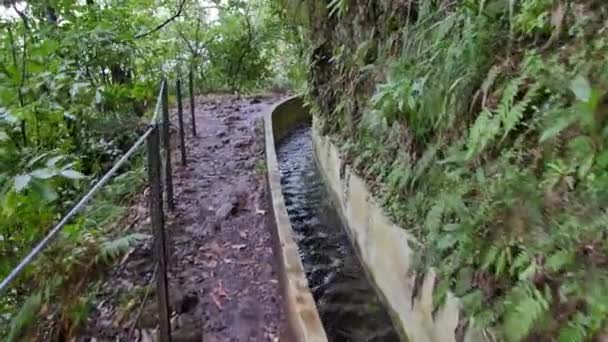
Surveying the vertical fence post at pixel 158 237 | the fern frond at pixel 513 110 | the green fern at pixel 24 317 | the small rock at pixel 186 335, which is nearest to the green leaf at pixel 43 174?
the green fern at pixel 24 317

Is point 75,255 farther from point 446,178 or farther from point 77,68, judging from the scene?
point 77,68

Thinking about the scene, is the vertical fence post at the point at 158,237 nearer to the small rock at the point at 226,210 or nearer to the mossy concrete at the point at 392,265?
the mossy concrete at the point at 392,265

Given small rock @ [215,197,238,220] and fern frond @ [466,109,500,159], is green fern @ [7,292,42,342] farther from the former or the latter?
small rock @ [215,197,238,220]

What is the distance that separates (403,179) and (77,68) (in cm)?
433

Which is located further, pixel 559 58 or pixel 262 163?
pixel 262 163

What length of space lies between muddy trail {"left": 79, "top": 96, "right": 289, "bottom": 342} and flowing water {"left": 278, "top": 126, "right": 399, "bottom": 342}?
0.57 metres

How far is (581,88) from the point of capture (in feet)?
8.25

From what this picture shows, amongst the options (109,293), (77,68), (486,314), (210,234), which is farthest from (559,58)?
(77,68)

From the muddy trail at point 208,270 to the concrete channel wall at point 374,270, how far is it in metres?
0.29

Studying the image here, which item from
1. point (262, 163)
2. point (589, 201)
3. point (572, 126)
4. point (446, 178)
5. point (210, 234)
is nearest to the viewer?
point (589, 201)

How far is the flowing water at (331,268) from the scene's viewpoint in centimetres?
423

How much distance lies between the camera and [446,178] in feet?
11.7

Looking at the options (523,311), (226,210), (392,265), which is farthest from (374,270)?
(523,311)

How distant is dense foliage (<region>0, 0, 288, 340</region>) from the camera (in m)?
2.72
